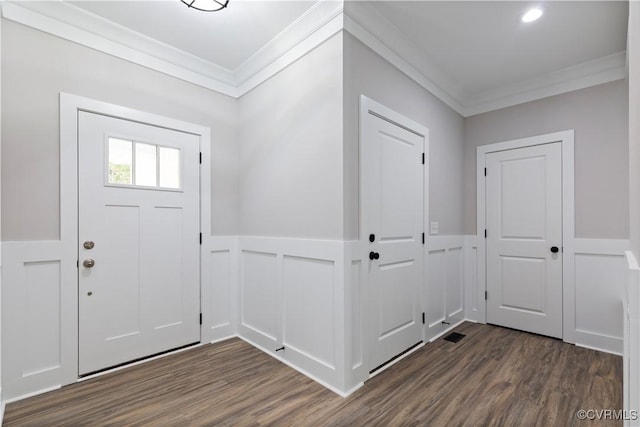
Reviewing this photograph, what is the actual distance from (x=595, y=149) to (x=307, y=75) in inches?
116

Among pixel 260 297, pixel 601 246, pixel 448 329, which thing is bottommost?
pixel 448 329

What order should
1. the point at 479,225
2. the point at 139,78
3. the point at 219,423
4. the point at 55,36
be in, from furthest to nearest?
the point at 479,225
the point at 139,78
the point at 55,36
the point at 219,423

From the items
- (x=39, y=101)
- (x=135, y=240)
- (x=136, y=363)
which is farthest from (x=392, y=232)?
(x=39, y=101)

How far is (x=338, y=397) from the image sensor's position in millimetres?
2055

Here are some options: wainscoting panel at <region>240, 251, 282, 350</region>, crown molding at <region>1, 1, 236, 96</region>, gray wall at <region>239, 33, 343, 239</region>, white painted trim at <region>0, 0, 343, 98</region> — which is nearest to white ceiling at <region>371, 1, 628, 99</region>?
white painted trim at <region>0, 0, 343, 98</region>

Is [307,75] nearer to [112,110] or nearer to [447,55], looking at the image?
[447,55]

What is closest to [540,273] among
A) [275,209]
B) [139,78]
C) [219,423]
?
[275,209]

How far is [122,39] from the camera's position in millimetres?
2480

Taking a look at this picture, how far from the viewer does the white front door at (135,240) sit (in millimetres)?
2328

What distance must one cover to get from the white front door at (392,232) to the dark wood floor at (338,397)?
30cm

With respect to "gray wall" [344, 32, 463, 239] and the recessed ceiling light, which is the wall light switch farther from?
the recessed ceiling light

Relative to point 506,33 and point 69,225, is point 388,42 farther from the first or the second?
point 69,225

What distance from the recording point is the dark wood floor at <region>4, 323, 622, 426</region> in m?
1.85

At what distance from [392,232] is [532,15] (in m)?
2.02
